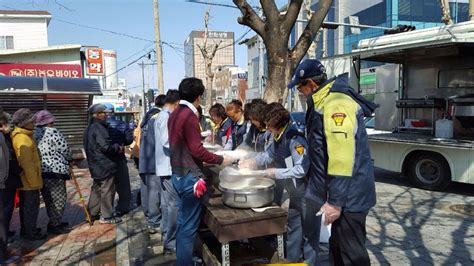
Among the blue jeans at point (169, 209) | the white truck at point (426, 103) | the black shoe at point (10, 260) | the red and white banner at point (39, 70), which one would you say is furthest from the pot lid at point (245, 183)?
the red and white banner at point (39, 70)

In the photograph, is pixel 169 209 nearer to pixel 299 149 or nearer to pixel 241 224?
pixel 241 224

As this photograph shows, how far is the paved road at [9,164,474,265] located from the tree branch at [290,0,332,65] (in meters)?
2.77

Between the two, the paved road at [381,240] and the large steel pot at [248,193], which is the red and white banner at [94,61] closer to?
the paved road at [381,240]

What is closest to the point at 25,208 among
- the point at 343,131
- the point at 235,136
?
the point at 235,136

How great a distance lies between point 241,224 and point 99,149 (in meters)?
3.41

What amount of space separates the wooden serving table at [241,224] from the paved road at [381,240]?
1.31 metres

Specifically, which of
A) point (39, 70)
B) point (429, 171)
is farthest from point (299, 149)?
Result: point (39, 70)

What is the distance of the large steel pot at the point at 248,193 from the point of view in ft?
9.69

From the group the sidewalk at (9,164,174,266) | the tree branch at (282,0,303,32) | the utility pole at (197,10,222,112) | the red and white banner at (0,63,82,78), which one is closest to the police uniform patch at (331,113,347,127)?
the sidewalk at (9,164,174,266)

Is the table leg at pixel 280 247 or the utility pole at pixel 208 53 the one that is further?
the utility pole at pixel 208 53

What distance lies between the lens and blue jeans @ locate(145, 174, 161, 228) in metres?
5.20

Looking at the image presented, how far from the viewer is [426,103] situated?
888 cm

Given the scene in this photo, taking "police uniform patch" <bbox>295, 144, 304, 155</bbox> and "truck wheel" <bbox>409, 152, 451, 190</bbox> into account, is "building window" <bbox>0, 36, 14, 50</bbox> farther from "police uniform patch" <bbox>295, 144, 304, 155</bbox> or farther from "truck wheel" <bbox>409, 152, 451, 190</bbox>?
"police uniform patch" <bbox>295, 144, 304, 155</bbox>

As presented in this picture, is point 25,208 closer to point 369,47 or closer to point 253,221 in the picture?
point 253,221
